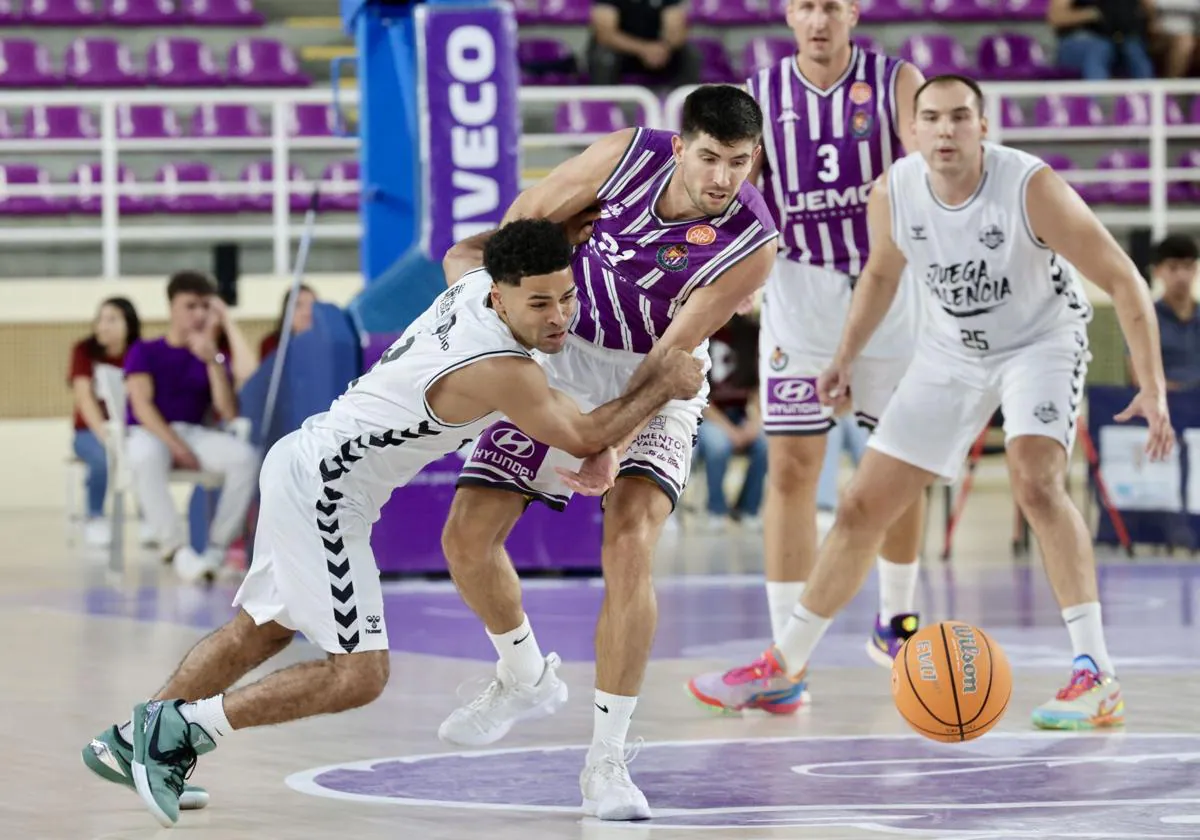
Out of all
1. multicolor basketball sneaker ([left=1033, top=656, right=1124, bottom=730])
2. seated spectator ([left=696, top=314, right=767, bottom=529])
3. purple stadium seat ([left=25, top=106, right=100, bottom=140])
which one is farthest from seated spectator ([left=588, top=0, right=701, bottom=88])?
multicolor basketball sneaker ([left=1033, top=656, right=1124, bottom=730])

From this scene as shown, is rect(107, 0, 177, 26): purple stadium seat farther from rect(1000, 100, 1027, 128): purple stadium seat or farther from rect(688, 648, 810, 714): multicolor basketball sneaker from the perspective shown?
rect(688, 648, 810, 714): multicolor basketball sneaker

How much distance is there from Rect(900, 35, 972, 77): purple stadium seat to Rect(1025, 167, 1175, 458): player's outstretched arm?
476 inches

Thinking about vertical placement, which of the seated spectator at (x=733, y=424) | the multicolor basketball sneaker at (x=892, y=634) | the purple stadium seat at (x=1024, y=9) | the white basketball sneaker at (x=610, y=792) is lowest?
the seated spectator at (x=733, y=424)

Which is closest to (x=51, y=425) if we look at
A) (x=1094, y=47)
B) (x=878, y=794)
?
(x=1094, y=47)

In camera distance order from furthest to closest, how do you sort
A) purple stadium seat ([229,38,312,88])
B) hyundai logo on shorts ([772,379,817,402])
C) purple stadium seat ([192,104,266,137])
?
purple stadium seat ([229,38,312,88]) < purple stadium seat ([192,104,266,137]) < hyundai logo on shorts ([772,379,817,402])

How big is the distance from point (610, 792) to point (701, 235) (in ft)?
5.04

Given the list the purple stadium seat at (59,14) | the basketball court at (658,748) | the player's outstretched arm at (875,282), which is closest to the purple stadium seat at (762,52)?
the purple stadium seat at (59,14)

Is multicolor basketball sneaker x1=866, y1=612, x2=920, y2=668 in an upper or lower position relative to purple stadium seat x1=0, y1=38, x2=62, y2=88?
lower

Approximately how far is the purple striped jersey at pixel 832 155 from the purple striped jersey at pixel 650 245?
1511 millimetres

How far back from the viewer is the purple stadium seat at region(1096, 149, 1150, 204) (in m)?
17.4

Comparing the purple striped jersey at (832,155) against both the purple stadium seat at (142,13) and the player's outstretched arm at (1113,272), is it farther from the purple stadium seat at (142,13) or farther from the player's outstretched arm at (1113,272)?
the purple stadium seat at (142,13)

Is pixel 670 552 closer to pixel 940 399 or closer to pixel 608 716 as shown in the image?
pixel 940 399

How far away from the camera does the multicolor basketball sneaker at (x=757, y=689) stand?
6.68m

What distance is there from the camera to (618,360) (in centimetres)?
571
